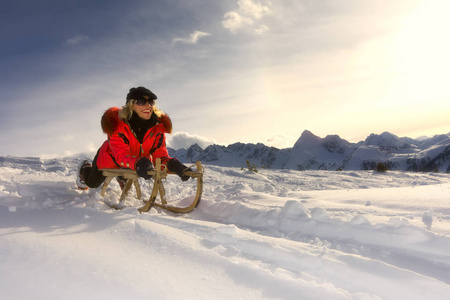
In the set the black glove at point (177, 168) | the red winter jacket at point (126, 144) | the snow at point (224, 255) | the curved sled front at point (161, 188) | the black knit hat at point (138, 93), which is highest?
the black knit hat at point (138, 93)

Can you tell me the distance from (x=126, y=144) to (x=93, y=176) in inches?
37.4

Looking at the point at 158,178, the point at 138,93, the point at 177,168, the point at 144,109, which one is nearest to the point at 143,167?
the point at 158,178

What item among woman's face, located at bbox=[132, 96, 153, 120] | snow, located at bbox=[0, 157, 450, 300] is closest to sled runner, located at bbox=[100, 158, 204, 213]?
snow, located at bbox=[0, 157, 450, 300]

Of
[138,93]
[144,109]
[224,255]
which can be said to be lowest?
[224,255]

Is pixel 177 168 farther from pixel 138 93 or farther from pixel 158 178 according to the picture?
pixel 138 93

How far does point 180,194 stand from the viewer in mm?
5805

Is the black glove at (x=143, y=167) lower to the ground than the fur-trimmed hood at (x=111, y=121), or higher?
lower

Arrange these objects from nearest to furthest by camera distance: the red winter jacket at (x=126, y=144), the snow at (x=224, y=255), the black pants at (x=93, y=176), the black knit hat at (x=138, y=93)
→ the snow at (x=224, y=255)
the red winter jacket at (x=126, y=144)
the black knit hat at (x=138, y=93)
the black pants at (x=93, y=176)

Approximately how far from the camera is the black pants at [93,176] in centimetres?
448

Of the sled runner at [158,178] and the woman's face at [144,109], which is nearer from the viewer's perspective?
the sled runner at [158,178]

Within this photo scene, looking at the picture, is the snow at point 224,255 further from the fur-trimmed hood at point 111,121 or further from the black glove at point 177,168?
the fur-trimmed hood at point 111,121

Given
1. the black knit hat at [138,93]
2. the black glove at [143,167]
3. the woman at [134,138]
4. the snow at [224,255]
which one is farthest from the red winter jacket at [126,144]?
the snow at [224,255]

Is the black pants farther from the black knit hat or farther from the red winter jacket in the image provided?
the black knit hat

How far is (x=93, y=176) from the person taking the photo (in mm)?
4492
